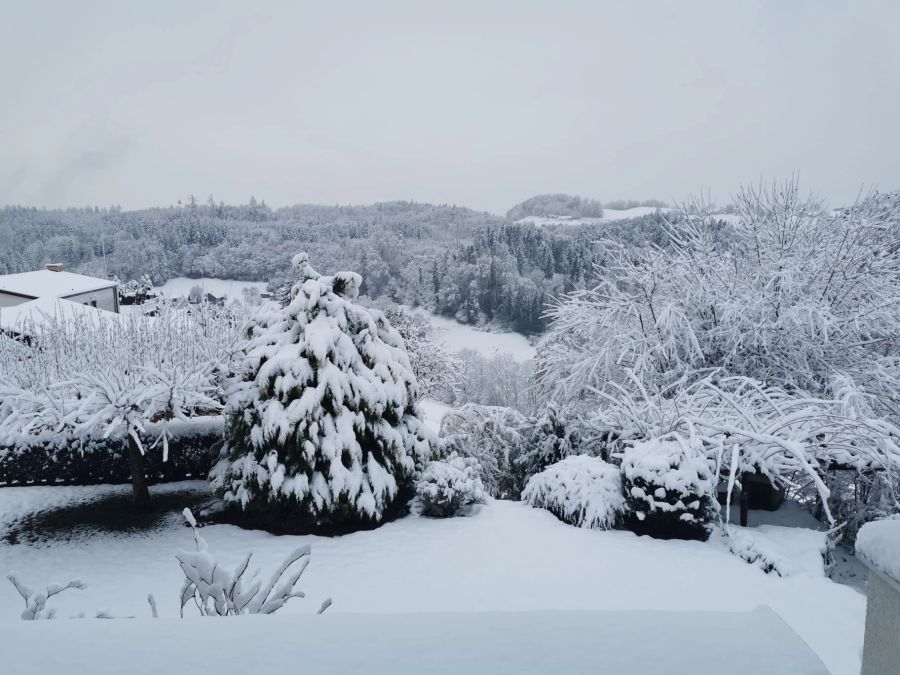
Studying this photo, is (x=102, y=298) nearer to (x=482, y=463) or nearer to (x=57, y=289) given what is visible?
(x=57, y=289)

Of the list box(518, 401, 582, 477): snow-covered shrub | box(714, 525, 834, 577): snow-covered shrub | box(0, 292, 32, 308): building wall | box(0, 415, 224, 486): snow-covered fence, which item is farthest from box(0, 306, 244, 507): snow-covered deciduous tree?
box(0, 292, 32, 308): building wall

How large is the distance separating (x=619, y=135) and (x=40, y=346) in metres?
43.0

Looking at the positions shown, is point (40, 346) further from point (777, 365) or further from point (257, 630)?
point (777, 365)

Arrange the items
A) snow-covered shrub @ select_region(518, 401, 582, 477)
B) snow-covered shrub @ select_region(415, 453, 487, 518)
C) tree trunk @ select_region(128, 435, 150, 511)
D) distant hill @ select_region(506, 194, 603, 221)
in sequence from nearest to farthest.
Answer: snow-covered shrub @ select_region(415, 453, 487, 518)
tree trunk @ select_region(128, 435, 150, 511)
snow-covered shrub @ select_region(518, 401, 582, 477)
distant hill @ select_region(506, 194, 603, 221)

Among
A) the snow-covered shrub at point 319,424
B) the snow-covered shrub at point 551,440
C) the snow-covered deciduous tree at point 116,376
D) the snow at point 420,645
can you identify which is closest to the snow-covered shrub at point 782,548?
the snow-covered shrub at point 551,440

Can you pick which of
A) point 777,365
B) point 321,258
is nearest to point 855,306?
point 777,365

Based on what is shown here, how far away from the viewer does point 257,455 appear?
7.79m

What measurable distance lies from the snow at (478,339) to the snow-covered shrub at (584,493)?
1440 inches

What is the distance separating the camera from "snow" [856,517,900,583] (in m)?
1.63

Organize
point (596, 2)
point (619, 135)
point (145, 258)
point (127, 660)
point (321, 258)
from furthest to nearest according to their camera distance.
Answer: point (321, 258)
point (145, 258)
point (619, 135)
point (596, 2)
point (127, 660)

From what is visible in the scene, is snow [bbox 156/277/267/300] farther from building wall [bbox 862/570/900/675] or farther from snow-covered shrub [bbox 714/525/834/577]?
building wall [bbox 862/570/900/675]

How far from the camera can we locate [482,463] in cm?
1177

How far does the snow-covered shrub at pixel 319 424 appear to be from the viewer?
24.6 ft

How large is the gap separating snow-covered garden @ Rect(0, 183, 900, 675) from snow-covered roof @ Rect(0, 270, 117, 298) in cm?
2089
